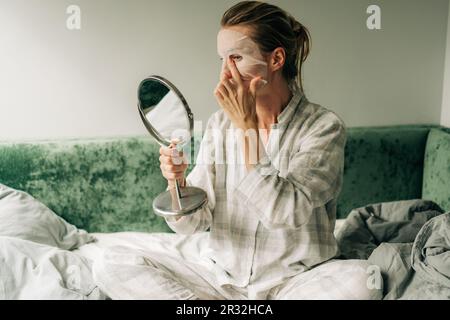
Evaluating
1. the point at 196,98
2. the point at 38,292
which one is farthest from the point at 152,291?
the point at 196,98

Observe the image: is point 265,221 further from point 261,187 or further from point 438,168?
point 438,168

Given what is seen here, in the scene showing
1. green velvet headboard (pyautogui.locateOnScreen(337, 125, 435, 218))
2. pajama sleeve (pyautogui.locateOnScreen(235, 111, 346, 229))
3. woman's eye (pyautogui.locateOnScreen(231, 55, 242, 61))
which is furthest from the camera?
green velvet headboard (pyautogui.locateOnScreen(337, 125, 435, 218))

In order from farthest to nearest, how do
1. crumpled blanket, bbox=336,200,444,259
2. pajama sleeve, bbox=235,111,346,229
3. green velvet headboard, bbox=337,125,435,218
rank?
green velvet headboard, bbox=337,125,435,218, crumpled blanket, bbox=336,200,444,259, pajama sleeve, bbox=235,111,346,229

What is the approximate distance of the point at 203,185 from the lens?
3.50 ft

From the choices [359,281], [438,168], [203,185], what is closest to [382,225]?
[438,168]

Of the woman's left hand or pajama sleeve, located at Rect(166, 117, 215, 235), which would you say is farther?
pajama sleeve, located at Rect(166, 117, 215, 235)

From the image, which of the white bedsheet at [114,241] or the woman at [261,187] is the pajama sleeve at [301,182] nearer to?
the woman at [261,187]

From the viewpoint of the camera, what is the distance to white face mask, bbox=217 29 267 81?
96 centimetres

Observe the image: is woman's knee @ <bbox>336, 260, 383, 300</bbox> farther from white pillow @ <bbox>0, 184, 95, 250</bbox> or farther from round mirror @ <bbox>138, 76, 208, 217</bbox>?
white pillow @ <bbox>0, 184, 95, 250</bbox>

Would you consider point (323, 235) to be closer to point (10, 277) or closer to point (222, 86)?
point (222, 86)

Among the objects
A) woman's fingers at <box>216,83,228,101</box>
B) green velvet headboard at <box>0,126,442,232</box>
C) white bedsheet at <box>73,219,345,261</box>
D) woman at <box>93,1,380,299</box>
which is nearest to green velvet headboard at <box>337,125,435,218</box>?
green velvet headboard at <box>0,126,442,232</box>

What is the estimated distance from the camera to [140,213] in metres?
1.38

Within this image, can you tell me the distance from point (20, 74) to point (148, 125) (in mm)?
540

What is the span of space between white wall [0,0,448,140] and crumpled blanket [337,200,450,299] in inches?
10.7
